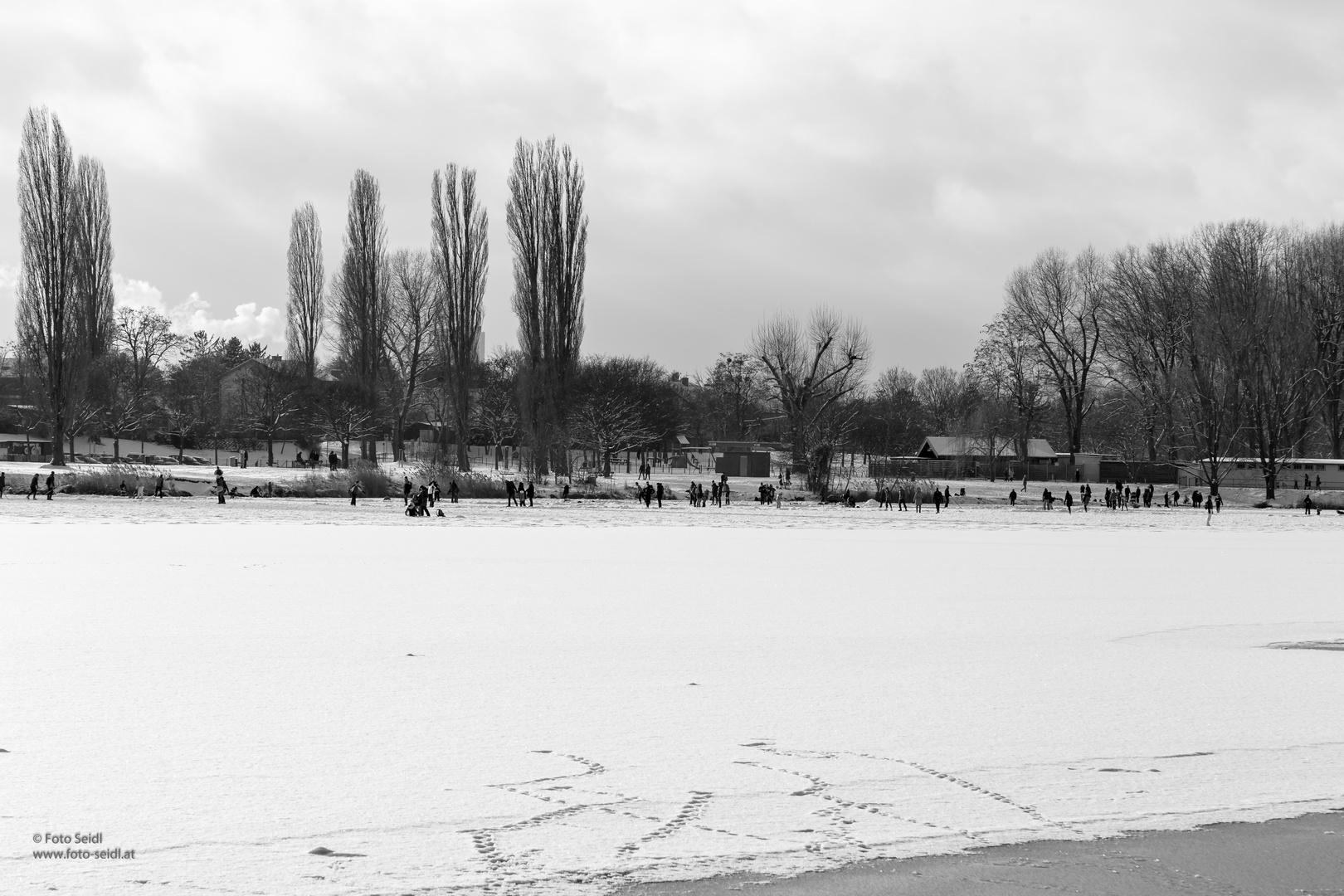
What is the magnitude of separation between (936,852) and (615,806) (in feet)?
4.92

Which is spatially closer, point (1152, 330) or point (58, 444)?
point (58, 444)

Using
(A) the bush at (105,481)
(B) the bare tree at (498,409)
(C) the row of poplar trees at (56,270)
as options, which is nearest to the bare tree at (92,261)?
(C) the row of poplar trees at (56,270)

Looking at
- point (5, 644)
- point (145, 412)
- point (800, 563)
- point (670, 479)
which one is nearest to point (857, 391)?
point (670, 479)

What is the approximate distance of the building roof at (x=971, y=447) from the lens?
73438mm

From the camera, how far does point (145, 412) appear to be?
2697 inches

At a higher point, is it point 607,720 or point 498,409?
point 498,409

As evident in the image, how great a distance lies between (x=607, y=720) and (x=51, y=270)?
166 feet

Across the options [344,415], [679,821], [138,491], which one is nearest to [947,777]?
[679,821]

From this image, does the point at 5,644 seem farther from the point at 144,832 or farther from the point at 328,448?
the point at 328,448

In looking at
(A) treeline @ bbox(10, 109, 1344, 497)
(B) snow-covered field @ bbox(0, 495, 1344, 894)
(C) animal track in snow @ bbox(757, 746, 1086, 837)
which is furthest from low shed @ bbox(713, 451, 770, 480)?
(C) animal track in snow @ bbox(757, 746, 1086, 837)

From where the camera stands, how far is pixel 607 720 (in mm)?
7250

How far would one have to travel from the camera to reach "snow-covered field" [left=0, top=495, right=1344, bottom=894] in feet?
16.6

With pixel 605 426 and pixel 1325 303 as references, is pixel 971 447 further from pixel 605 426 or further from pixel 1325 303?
pixel 605 426

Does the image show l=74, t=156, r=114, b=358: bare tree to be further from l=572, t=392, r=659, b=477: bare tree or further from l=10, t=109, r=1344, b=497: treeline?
l=572, t=392, r=659, b=477: bare tree
